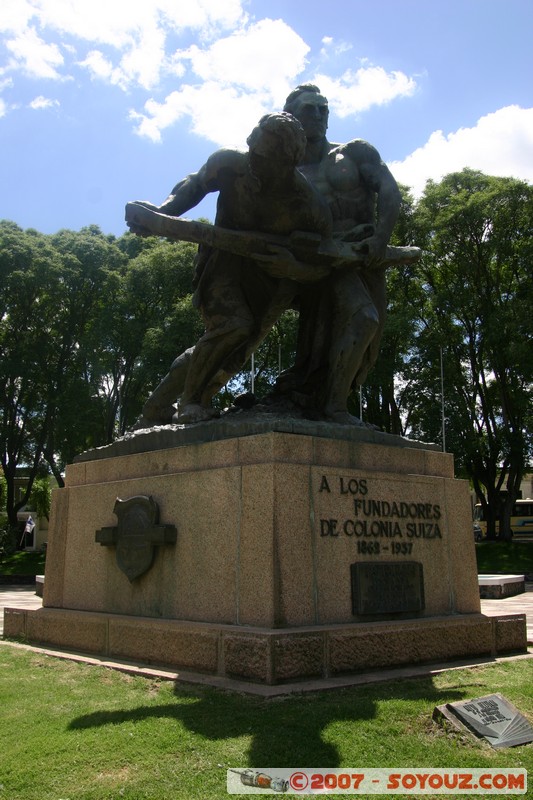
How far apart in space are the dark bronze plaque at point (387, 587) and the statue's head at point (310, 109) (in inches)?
150

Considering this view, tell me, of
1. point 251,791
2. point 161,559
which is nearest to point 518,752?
point 251,791

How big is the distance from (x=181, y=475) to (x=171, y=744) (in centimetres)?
260

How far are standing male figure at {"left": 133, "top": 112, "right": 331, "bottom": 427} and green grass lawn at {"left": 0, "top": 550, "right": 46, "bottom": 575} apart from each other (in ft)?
66.9

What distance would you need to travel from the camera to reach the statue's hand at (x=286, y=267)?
6.24 m

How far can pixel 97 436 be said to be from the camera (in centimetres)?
2733

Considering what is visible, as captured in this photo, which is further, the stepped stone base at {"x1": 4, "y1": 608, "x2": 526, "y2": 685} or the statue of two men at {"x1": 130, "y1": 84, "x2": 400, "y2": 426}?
the statue of two men at {"x1": 130, "y1": 84, "x2": 400, "y2": 426}

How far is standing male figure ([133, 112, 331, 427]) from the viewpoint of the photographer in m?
5.93

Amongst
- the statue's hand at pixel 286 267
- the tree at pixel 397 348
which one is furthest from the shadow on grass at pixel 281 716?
the tree at pixel 397 348

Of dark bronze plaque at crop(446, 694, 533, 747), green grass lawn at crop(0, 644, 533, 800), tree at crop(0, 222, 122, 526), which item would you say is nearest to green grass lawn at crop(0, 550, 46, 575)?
tree at crop(0, 222, 122, 526)

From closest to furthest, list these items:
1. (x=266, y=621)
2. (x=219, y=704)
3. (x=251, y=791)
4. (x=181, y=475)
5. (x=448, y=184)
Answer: (x=251, y=791) → (x=219, y=704) → (x=266, y=621) → (x=181, y=475) → (x=448, y=184)

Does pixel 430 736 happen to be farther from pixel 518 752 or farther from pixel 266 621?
pixel 266 621

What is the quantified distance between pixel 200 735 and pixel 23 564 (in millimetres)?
25618

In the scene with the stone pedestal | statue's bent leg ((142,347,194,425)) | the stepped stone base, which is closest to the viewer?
the stepped stone base

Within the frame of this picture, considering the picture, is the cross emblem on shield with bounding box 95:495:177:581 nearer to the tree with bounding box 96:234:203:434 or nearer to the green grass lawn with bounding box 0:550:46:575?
the tree with bounding box 96:234:203:434
